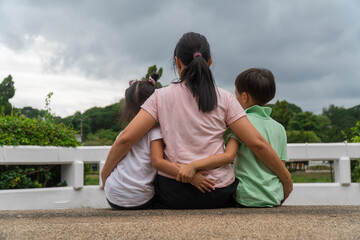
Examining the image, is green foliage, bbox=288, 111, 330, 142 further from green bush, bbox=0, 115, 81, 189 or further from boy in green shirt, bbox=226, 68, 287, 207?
boy in green shirt, bbox=226, 68, 287, 207

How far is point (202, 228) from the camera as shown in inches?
66.1

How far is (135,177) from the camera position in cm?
246

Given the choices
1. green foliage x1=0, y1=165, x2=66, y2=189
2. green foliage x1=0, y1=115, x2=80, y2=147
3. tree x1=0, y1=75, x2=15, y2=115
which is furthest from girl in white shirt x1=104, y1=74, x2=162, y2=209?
tree x1=0, y1=75, x2=15, y2=115

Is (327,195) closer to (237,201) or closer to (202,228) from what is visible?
(237,201)

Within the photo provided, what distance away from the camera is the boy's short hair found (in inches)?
105

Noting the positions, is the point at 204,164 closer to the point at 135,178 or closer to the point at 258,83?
the point at 135,178

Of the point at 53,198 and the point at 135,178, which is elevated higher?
the point at 135,178

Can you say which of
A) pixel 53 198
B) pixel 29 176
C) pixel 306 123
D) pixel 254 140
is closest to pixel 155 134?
pixel 254 140

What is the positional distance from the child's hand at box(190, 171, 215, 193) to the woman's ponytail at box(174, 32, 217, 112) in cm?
39

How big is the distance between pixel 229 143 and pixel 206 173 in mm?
255

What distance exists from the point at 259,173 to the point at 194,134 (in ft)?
1.75

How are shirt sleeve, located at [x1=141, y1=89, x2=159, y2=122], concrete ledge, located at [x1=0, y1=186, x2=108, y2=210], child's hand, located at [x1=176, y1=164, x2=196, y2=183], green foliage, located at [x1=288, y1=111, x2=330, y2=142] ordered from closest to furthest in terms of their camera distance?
child's hand, located at [x1=176, y1=164, x2=196, y2=183] < shirt sleeve, located at [x1=141, y1=89, x2=159, y2=122] < concrete ledge, located at [x1=0, y1=186, x2=108, y2=210] < green foliage, located at [x1=288, y1=111, x2=330, y2=142]

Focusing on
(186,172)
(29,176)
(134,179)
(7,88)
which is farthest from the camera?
(7,88)

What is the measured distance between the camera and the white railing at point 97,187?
13.4 ft
